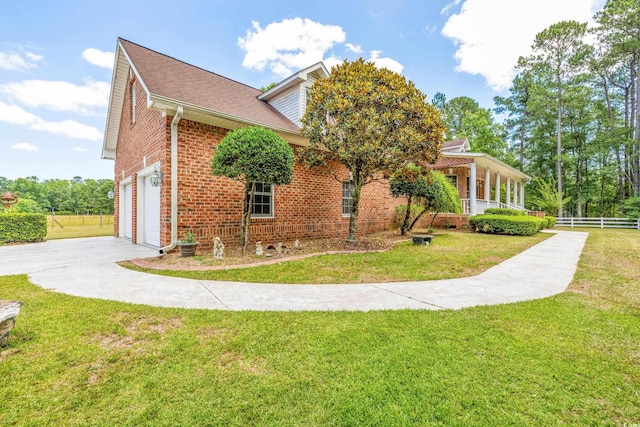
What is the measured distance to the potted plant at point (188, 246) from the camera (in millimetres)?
6652

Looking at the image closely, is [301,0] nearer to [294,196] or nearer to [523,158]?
[294,196]

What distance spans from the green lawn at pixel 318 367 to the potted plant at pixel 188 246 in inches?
118

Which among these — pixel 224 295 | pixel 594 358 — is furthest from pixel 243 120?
pixel 594 358

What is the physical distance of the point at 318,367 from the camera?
2.31 metres

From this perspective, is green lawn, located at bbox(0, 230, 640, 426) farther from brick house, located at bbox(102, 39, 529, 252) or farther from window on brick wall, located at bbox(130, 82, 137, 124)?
window on brick wall, located at bbox(130, 82, 137, 124)

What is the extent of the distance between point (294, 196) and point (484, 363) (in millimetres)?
7861

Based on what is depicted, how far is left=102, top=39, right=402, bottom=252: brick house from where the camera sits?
7.19 m

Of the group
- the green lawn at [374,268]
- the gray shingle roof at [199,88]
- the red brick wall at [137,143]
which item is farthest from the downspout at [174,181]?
the green lawn at [374,268]

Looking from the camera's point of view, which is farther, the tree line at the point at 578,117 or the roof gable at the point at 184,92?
the tree line at the point at 578,117

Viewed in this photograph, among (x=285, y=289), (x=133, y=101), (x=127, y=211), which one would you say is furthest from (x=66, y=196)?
(x=285, y=289)

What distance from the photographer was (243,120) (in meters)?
7.93

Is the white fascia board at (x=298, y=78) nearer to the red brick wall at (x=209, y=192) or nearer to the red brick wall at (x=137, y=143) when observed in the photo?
the red brick wall at (x=209, y=192)

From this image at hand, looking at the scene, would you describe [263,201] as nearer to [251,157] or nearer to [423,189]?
[251,157]

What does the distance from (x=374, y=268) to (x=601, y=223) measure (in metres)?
23.0
